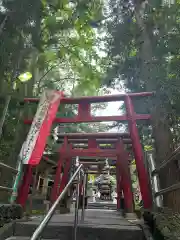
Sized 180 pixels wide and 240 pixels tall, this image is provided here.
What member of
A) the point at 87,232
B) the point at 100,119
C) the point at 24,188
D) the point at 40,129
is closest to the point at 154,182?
the point at 87,232

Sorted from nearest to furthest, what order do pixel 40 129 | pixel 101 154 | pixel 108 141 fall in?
pixel 40 129 < pixel 101 154 < pixel 108 141

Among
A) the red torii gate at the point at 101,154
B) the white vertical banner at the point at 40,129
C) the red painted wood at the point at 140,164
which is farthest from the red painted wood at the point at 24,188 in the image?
the red painted wood at the point at 140,164

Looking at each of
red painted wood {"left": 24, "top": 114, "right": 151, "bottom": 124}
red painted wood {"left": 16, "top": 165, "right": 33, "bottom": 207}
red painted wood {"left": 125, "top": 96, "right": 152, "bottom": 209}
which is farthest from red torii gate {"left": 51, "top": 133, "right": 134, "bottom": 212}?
red painted wood {"left": 16, "top": 165, "right": 33, "bottom": 207}

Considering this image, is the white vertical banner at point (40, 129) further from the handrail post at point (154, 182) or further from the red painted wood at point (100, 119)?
the handrail post at point (154, 182)

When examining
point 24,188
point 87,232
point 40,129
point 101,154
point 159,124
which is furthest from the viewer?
point 101,154

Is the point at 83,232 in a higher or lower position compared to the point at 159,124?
lower

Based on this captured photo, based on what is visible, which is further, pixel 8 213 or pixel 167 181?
pixel 8 213

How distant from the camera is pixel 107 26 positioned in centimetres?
716

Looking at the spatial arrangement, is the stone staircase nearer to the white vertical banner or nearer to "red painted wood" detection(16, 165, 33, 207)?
the white vertical banner

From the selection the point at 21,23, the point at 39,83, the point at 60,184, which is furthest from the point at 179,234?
the point at 39,83

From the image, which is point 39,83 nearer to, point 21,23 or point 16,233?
point 21,23

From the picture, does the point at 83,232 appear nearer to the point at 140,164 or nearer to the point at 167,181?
the point at 167,181

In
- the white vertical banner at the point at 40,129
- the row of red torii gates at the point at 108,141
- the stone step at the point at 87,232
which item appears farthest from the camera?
the row of red torii gates at the point at 108,141

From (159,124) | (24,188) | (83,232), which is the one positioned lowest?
(83,232)
